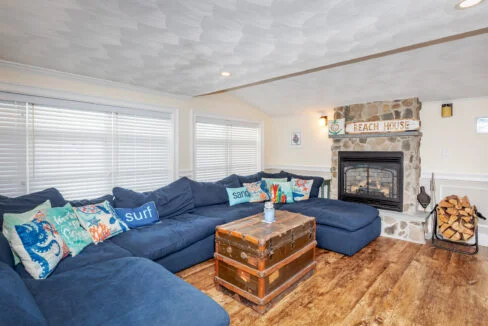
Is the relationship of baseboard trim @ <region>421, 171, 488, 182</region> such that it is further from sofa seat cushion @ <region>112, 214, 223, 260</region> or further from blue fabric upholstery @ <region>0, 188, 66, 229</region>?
blue fabric upholstery @ <region>0, 188, 66, 229</region>

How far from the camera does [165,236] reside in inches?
106

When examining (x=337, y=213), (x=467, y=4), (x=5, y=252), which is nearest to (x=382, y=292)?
(x=337, y=213)

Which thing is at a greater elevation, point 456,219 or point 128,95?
point 128,95

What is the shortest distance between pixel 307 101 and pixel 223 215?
2.48m

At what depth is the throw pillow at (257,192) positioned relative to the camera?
4.25 meters

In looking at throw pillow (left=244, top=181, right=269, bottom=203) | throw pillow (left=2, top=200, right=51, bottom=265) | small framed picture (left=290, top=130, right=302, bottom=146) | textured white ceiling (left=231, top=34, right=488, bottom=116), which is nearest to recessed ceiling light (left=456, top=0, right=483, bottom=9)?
textured white ceiling (left=231, top=34, right=488, bottom=116)

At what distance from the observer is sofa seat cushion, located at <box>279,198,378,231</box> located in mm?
3348

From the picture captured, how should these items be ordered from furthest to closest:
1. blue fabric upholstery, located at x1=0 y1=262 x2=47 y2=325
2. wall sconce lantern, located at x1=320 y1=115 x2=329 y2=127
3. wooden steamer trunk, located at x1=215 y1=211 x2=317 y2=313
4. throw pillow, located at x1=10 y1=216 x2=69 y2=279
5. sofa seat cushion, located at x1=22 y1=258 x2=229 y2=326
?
wall sconce lantern, located at x1=320 y1=115 x2=329 y2=127 < wooden steamer trunk, located at x1=215 y1=211 x2=317 y2=313 < throw pillow, located at x1=10 y1=216 x2=69 y2=279 < sofa seat cushion, located at x1=22 y1=258 x2=229 y2=326 < blue fabric upholstery, located at x1=0 y1=262 x2=47 y2=325

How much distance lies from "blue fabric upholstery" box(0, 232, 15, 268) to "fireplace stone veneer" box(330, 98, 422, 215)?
14.3 feet

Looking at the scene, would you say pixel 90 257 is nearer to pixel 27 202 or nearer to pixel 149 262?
pixel 149 262

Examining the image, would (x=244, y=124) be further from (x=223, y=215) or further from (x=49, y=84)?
(x=49, y=84)

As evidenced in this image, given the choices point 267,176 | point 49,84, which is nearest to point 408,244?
point 267,176

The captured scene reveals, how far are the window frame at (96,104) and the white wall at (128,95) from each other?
2 cm

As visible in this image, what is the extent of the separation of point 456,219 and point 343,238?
5.09 ft
